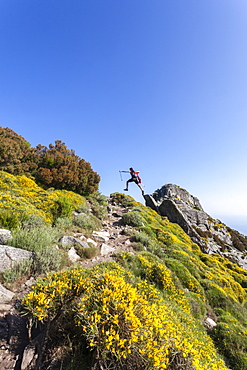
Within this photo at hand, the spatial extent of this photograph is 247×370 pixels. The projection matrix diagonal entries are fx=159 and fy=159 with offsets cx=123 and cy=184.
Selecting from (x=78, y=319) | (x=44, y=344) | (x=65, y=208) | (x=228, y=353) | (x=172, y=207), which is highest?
(x=172, y=207)

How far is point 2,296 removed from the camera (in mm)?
3508

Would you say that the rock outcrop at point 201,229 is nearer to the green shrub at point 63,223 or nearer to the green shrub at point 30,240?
the green shrub at point 63,223

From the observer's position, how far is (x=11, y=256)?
14.8 feet

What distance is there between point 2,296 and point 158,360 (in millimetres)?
3404

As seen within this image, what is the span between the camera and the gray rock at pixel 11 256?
168 inches

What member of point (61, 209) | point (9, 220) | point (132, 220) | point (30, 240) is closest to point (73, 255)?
point (30, 240)

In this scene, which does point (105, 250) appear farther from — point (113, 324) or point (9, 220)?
point (113, 324)

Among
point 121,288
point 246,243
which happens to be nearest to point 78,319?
point 121,288

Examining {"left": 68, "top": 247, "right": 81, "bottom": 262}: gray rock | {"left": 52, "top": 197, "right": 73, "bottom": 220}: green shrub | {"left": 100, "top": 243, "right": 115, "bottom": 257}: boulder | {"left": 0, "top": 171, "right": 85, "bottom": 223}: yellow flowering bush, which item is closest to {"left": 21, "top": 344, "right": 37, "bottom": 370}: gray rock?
{"left": 68, "top": 247, "right": 81, "bottom": 262}: gray rock

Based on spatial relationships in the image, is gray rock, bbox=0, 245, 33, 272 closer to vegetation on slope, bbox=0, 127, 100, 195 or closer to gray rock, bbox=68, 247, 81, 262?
gray rock, bbox=68, 247, 81, 262

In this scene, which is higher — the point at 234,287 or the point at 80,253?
the point at 80,253

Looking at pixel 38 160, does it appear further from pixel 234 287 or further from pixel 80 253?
pixel 234 287

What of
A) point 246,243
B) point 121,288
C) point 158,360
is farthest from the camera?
point 246,243

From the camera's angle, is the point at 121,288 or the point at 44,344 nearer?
the point at 44,344
